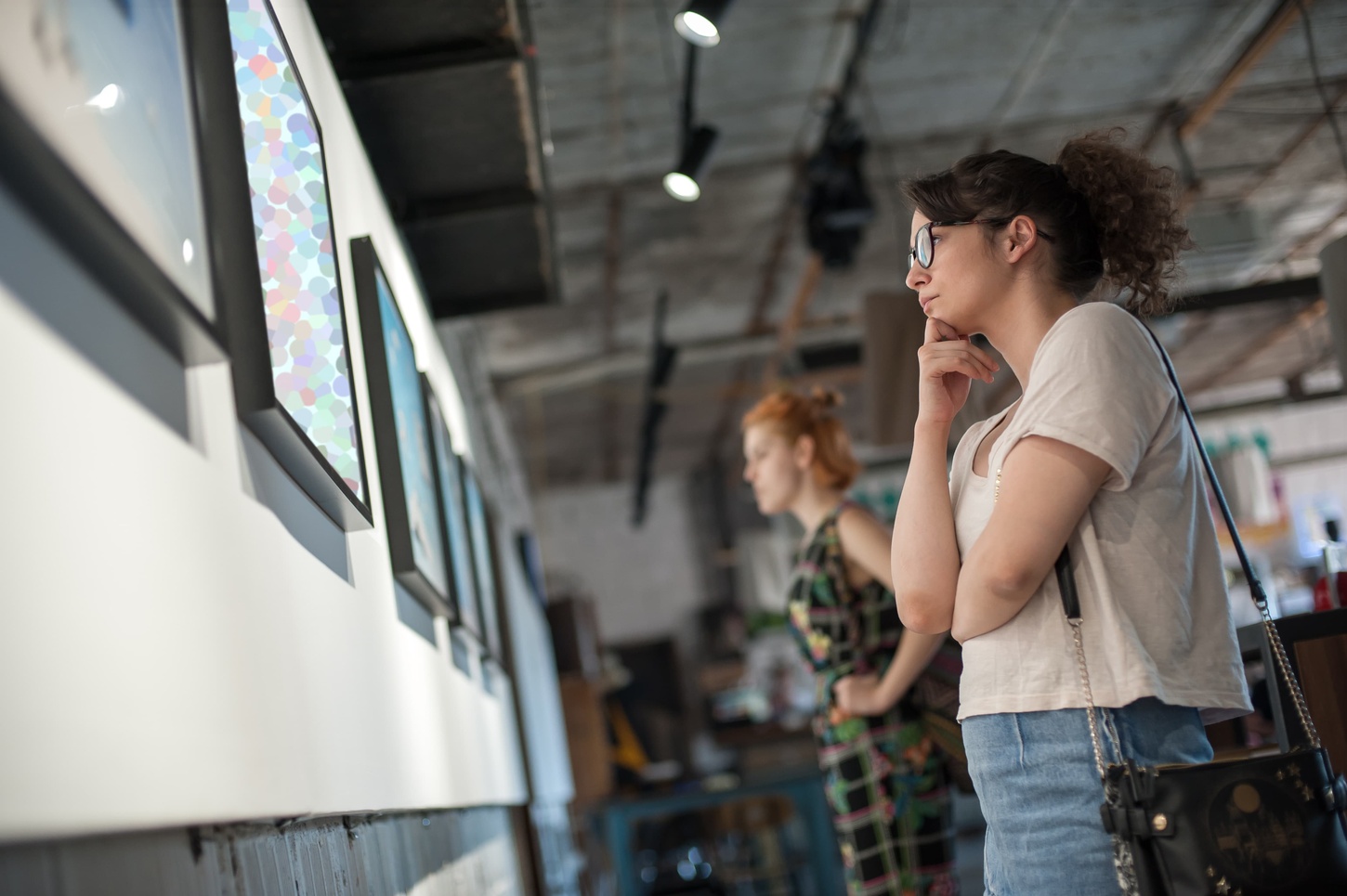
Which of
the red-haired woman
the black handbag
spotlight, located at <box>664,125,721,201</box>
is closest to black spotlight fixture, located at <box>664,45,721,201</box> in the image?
spotlight, located at <box>664,125,721,201</box>

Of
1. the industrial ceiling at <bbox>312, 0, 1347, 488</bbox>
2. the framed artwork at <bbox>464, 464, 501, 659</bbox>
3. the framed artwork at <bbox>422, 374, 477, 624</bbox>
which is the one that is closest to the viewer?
the framed artwork at <bbox>422, 374, 477, 624</bbox>

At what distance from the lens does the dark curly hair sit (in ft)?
4.59

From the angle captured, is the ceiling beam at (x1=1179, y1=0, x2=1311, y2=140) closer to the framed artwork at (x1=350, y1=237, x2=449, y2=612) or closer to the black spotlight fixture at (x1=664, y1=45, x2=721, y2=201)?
the black spotlight fixture at (x1=664, y1=45, x2=721, y2=201)

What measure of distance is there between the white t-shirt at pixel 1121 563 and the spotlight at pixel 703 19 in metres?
2.61

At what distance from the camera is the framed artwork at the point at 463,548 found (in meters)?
2.71

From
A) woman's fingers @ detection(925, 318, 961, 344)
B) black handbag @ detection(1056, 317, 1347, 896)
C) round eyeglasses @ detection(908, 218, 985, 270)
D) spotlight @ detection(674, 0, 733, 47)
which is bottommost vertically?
black handbag @ detection(1056, 317, 1347, 896)

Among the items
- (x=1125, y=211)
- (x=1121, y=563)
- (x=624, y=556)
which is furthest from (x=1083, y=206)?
(x=624, y=556)

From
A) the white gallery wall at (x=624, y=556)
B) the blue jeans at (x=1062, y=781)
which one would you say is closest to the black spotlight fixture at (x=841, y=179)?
the blue jeans at (x=1062, y=781)

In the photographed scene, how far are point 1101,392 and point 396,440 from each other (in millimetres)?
1201

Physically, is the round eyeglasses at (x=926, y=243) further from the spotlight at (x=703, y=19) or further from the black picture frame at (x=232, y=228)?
the spotlight at (x=703, y=19)

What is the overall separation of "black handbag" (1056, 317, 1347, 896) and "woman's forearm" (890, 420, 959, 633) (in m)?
0.26

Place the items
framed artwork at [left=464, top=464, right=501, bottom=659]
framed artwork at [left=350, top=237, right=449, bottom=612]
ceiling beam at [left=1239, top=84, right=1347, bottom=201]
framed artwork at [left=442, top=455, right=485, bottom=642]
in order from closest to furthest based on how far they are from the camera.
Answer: framed artwork at [left=350, top=237, right=449, bottom=612], framed artwork at [left=442, top=455, right=485, bottom=642], framed artwork at [left=464, top=464, right=501, bottom=659], ceiling beam at [left=1239, top=84, right=1347, bottom=201]

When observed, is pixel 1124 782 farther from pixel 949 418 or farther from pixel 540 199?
pixel 540 199

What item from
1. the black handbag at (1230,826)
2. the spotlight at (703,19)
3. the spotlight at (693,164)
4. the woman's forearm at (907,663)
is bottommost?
the black handbag at (1230,826)
